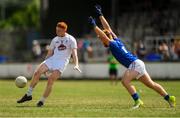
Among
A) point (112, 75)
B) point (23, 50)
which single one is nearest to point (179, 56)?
point (112, 75)

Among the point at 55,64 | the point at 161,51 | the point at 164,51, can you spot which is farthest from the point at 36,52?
the point at 55,64

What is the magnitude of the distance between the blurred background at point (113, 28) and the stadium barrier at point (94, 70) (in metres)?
0.09

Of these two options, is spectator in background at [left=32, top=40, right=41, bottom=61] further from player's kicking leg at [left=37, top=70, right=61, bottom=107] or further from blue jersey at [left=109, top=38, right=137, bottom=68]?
blue jersey at [left=109, top=38, right=137, bottom=68]

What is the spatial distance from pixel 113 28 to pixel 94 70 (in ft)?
15.3

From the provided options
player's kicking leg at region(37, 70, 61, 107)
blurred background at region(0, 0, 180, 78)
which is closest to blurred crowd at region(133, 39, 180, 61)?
blurred background at region(0, 0, 180, 78)

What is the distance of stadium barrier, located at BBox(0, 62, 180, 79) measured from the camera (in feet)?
140

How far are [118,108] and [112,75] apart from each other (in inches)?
762

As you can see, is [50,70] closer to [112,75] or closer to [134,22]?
[112,75]

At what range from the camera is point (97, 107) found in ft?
64.7

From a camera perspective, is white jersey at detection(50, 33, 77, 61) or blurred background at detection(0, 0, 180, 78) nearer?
white jersey at detection(50, 33, 77, 61)

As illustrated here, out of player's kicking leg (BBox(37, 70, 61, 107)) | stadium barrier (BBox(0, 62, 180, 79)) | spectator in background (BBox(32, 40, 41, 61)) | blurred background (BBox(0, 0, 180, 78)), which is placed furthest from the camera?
spectator in background (BBox(32, 40, 41, 61))

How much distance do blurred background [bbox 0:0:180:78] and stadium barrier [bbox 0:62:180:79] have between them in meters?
0.09

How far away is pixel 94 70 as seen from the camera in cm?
4506

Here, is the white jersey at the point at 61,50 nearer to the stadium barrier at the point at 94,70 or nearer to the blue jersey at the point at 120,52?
the blue jersey at the point at 120,52
